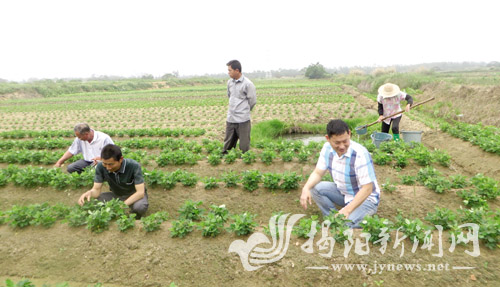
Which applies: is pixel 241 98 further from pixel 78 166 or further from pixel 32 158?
pixel 32 158

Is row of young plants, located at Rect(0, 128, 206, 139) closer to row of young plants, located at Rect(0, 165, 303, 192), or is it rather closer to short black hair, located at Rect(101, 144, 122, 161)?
row of young plants, located at Rect(0, 165, 303, 192)

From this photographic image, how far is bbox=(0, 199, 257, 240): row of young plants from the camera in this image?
3631mm

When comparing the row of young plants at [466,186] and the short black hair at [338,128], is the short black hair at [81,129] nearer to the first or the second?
the short black hair at [338,128]

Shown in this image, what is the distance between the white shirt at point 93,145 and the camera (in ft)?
18.3

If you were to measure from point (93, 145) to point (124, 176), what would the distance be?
184 cm

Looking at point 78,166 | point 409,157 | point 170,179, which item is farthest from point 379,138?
point 78,166

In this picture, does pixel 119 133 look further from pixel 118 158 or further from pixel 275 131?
pixel 118 158

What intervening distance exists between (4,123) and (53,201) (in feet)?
56.0

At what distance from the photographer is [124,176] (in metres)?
4.31

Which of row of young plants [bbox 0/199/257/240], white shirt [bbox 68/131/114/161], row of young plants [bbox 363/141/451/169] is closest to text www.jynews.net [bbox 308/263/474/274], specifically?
row of young plants [bbox 0/199/257/240]

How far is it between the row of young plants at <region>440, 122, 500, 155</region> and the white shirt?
8.87 m

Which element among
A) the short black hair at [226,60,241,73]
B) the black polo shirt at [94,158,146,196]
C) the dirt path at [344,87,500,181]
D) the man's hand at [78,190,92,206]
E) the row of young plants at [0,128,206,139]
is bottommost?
the dirt path at [344,87,500,181]

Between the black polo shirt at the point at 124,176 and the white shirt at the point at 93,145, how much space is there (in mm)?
1496

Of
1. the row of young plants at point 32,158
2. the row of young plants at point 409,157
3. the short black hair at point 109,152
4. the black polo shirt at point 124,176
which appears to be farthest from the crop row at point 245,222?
the row of young plants at point 32,158
